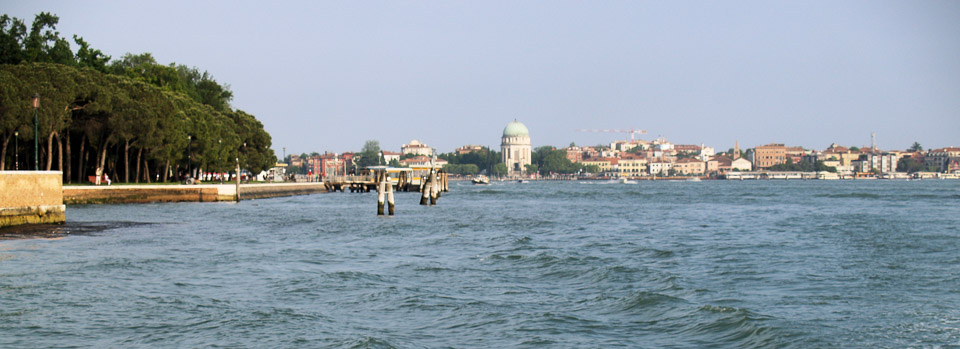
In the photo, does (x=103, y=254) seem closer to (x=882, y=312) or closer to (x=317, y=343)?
(x=317, y=343)

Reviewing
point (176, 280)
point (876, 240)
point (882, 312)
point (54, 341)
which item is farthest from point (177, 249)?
point (876, 240)

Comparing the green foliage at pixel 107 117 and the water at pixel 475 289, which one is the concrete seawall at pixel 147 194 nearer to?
the green foliage at pixel 107 117

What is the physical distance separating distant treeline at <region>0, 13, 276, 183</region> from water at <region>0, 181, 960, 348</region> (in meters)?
15.4

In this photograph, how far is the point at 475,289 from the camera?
44.9 ft

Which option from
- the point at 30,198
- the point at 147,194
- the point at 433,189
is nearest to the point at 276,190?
the point at 433,189

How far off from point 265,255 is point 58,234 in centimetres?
735

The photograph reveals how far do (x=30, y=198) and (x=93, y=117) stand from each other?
22.3m

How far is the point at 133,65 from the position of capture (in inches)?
3066

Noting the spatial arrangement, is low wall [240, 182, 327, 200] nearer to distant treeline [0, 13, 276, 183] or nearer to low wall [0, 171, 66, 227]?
distant treeline [0, 13, 276, 183]

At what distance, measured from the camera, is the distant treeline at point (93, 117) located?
40.4 m

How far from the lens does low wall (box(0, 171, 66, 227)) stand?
2338cm

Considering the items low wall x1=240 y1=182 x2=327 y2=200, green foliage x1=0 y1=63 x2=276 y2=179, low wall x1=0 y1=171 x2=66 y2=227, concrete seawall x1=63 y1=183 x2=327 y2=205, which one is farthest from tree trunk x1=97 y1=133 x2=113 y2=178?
low wall x1=0 y1=171 x2=66 y2=227

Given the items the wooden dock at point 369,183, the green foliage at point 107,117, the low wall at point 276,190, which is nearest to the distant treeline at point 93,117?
the green foliage at point 107,117

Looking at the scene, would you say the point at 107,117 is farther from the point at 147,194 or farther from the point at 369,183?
the point at 369,183
